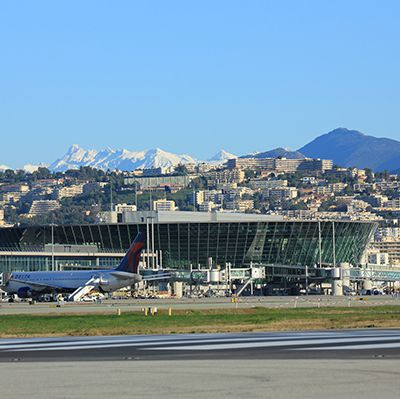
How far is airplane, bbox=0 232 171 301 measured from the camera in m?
141

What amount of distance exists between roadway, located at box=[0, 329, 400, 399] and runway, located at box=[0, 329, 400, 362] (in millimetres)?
34

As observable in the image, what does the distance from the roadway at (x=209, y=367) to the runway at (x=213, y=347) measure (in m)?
0.03

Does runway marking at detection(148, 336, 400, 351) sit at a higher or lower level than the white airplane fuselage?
higher

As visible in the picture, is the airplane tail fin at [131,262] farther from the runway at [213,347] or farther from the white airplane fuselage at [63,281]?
the runway at [213,347]

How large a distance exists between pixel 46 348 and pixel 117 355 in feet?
19.7

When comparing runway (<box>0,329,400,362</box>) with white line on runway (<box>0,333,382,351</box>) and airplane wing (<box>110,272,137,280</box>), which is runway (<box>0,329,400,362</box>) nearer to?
white line on runway (<box>0,333,382,351</box>)

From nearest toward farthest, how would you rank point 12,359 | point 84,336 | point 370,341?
point 12,359
point 370,341
point 84,336

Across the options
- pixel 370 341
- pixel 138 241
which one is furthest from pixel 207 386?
pixel 138 241

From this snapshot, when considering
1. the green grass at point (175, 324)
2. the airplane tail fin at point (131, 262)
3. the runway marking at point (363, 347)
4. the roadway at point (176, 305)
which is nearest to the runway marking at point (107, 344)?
the runway marking at point (363, 347)

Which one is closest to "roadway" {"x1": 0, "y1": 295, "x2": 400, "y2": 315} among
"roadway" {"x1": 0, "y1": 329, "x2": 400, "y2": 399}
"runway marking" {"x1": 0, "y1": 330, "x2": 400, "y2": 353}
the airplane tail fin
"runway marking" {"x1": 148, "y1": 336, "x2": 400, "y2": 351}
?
the airplane tail fin

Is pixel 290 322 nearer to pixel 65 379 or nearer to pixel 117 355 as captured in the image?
pixel 117 355

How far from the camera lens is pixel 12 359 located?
40188 millimetres

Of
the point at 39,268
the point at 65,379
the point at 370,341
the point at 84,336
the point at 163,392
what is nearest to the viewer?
the point at 163,392

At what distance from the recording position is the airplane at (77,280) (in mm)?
140750
